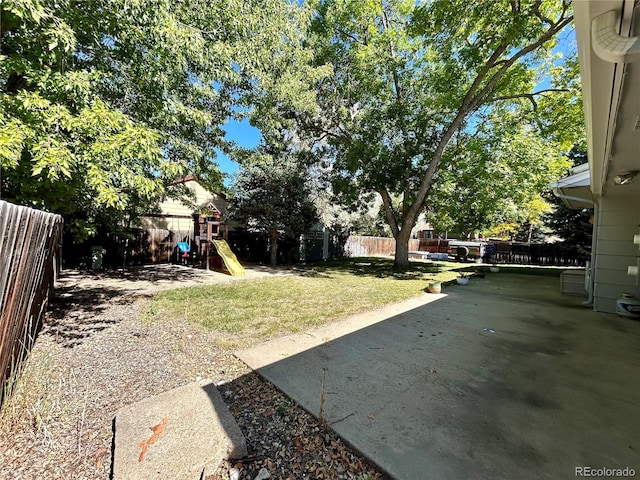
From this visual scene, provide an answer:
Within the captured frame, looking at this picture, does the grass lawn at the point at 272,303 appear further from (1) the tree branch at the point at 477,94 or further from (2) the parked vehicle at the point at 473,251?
(2) the parked vehicle at the point at 473,251

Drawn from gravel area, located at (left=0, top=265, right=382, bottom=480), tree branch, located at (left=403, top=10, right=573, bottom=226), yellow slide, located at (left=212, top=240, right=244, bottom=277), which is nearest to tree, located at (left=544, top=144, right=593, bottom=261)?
tree branch, located at (left=403, top=10, right=573, bottom=226)

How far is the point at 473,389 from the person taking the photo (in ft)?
7.97

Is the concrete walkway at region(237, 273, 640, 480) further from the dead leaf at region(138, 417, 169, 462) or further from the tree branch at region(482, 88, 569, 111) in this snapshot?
the tree branch at region(482, 88, 569, 111)

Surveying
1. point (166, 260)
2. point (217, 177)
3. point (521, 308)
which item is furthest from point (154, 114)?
point (166, 260)

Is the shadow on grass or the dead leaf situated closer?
the dead leaf

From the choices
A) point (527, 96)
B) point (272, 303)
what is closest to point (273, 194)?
point (272, 303)

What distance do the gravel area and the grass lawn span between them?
0.43 metres

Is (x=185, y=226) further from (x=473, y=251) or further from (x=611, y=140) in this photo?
(x=473, y=251)

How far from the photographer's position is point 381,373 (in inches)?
107

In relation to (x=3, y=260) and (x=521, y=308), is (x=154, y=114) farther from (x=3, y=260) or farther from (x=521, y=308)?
(x=521, y=308)

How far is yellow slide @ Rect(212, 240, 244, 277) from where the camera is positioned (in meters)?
8.85

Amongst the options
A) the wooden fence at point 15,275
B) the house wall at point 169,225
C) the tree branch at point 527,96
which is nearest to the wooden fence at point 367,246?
the house wall at point 169,225

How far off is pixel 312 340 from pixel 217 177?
16.9ft

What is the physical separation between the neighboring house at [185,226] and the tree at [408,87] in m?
5.21
